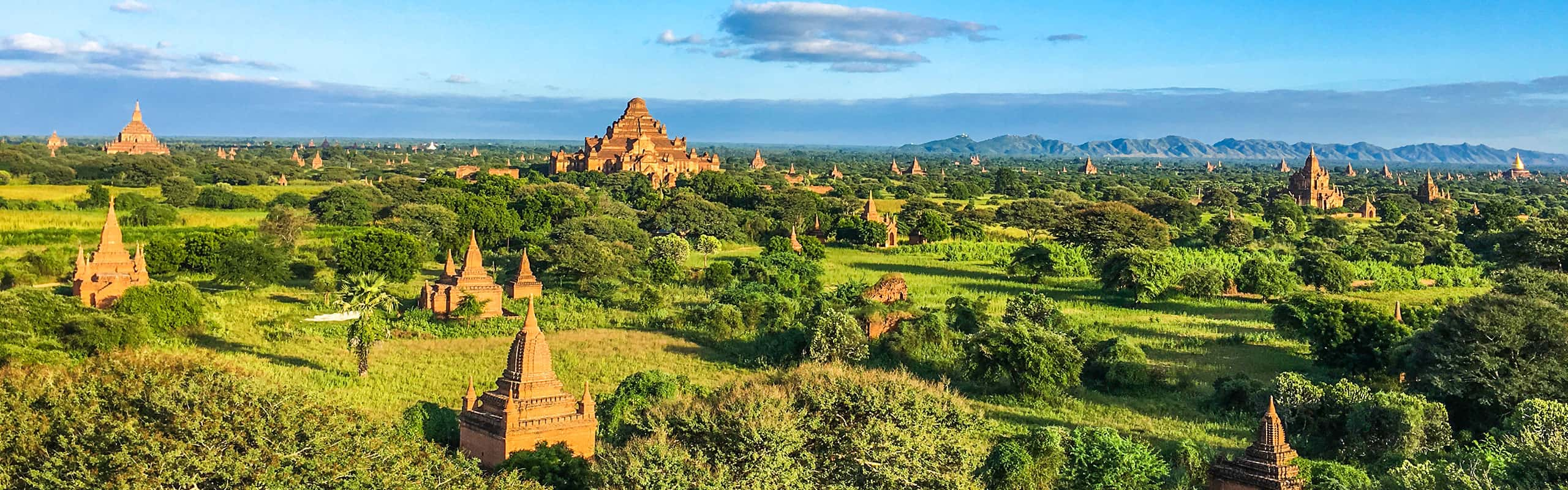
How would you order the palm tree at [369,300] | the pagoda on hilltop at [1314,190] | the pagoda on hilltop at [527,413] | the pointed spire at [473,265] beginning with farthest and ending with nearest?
the pagoda on hilltop at [1314,190] < the pointed spire at [473,265] < the palm tree at [369,300] < the pagoda on hilltop at [527,413]

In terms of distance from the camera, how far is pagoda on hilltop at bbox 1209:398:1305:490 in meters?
16.2

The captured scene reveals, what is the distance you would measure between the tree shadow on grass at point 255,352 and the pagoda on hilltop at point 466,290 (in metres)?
5.59

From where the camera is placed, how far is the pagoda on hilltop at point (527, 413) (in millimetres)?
17734

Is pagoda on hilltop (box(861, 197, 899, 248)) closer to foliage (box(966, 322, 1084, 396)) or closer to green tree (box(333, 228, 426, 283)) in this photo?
green tree (box(333, 228, 426, 283))

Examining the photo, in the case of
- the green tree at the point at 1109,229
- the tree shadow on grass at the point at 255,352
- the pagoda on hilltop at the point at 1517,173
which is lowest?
the tree shadow on grass at the point at 255,352

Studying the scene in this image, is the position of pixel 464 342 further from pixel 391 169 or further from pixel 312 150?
pixel 312 150

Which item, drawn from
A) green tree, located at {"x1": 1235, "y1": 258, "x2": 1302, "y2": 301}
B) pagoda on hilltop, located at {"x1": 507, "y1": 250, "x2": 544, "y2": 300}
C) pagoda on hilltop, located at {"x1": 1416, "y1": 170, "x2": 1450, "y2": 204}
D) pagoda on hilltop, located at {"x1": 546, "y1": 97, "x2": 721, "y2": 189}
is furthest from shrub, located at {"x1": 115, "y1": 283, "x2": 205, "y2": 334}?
pagoda on hilltop, located at {"x1": 1416, "y1": 170, "x2": 1450, "y2": 204}

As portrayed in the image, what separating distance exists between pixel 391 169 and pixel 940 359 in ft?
349

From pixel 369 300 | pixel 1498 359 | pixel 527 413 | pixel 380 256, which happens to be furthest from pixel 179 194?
pixel 1498 359

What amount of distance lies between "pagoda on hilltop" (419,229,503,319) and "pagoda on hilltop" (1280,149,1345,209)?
73.2m

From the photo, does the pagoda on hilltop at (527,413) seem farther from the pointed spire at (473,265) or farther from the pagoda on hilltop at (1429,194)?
the pagoda on hilltop at (1429,194)

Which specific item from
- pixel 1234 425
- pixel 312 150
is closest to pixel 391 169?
pixel 312 150

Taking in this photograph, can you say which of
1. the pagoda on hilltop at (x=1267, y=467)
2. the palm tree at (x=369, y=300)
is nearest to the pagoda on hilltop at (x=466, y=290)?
the palm tree at (x=369, y=300)

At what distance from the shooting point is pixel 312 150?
194 m
